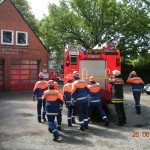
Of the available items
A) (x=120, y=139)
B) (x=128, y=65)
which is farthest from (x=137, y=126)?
(x=128, y=65)

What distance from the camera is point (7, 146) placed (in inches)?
312

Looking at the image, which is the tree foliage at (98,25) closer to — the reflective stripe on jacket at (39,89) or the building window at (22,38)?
the building window at (22,38)

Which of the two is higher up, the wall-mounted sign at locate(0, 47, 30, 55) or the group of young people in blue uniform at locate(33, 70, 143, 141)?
the wall-mounted sign at locate(0, 47, 30, 55)

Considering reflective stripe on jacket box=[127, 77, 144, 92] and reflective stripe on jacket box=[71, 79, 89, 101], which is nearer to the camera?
reflective stripe on jacket box=[71, 79, 89, 101]

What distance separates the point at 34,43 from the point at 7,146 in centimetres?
2087

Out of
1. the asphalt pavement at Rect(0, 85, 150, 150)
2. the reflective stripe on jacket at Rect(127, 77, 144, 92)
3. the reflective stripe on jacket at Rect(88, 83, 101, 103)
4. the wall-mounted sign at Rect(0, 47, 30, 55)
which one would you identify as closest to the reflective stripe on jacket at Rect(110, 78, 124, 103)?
the reflective stripe on jacket at Rect(88, 83, 101, 103)

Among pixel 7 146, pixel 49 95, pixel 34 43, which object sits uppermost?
pixel 34 43

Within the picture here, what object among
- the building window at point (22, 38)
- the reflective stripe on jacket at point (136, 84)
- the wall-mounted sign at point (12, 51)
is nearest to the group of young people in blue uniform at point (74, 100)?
the reflective stripe on jacket at point (136, 84)

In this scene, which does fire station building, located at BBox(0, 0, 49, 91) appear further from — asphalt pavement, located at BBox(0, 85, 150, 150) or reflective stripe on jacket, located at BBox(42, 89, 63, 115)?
reflective stripe on jacket, located at BBox(42, 89, 63, 115)

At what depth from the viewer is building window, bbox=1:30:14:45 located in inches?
1044

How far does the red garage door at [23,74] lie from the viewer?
88.0 ft

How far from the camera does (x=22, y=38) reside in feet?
90.8

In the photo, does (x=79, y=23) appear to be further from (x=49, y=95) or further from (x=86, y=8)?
(x=49, y=95)

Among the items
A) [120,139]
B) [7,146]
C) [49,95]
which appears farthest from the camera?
[49,95]
